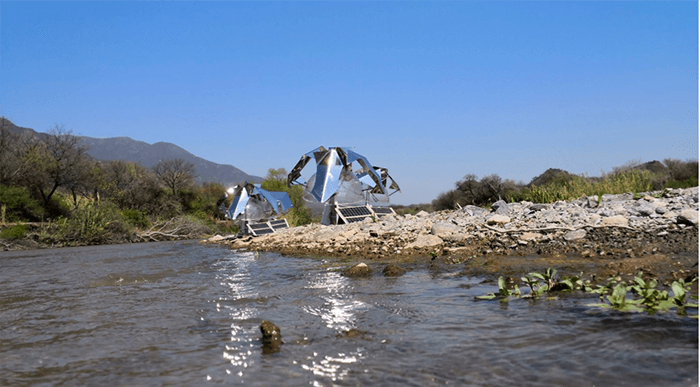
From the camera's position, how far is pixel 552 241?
20.6 ft

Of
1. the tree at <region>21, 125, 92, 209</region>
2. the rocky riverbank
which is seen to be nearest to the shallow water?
the rocky riverbank

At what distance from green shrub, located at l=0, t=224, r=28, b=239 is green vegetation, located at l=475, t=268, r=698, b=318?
2005 cm

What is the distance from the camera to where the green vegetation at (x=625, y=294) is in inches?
115

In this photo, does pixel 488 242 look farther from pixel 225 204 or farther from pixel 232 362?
pixel 225 204

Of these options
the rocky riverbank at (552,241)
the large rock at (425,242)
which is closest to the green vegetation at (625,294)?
the rocky riverbank at (552,241)

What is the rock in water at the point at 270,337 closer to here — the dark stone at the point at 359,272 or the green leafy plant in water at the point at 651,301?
the green leafy plant in water at the point at 651,301

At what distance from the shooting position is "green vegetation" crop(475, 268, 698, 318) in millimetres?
2916

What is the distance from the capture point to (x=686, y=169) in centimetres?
1645

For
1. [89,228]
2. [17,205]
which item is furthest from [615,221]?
[17,205]

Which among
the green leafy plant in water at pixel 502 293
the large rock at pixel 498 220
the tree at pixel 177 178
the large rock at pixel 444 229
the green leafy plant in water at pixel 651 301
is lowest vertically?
the green leafy plant in water at pixel 502 293

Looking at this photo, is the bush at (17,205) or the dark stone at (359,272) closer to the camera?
the dark stone at (359,272)

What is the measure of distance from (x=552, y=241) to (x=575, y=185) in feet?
27.8

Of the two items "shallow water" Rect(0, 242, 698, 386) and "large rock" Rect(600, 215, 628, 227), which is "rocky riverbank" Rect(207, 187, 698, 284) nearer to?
"large rock" Rect(600, 215, 628, 227)

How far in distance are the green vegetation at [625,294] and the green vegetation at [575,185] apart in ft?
18.4
